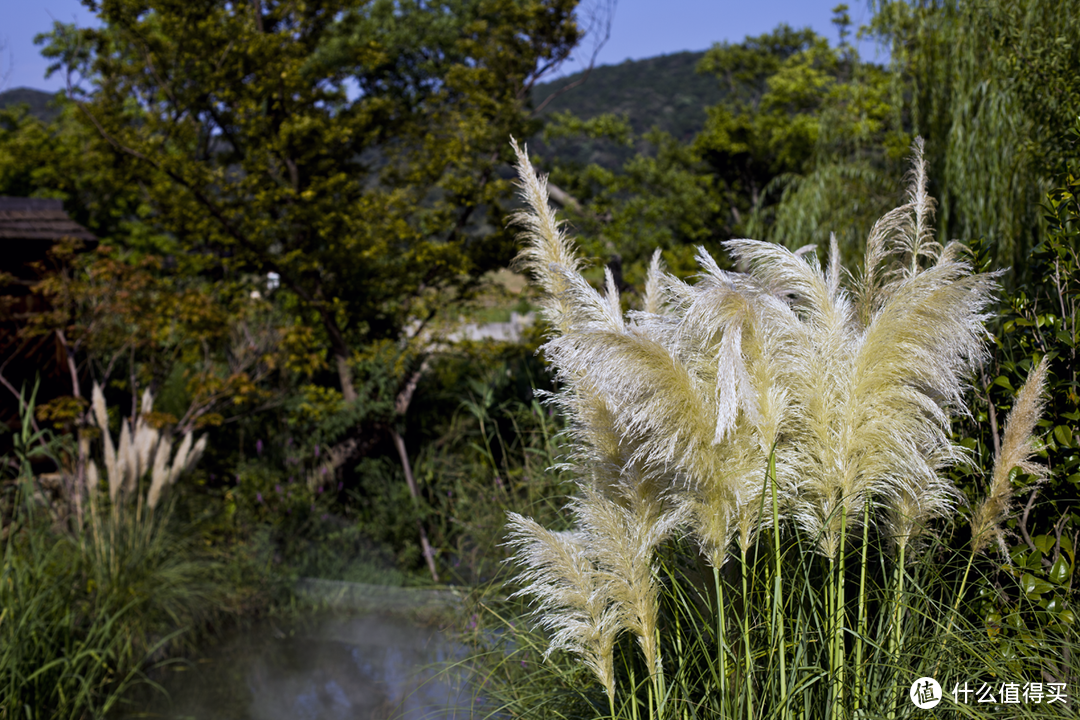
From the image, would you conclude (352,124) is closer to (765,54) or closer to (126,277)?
(126,277)

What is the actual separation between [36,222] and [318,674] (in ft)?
17.5

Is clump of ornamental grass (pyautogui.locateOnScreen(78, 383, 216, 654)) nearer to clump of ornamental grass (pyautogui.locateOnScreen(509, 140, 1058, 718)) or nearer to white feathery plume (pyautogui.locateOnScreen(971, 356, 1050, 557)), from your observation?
clump of ornamental grass (pyautogui.locateOnScreen(509, 140, 1058, 718))

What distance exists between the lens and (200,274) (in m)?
9.61

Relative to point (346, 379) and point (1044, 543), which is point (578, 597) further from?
point (346, 379)

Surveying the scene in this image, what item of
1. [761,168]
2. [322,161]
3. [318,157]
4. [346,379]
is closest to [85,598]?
[346,379]

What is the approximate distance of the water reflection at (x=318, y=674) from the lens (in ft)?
14.6

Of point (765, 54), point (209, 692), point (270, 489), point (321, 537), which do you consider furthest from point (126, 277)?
point (765, 54)

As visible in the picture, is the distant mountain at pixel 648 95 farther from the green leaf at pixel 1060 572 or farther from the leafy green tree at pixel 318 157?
the green leaf at pixel 1060 572

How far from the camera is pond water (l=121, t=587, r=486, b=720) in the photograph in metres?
4.45

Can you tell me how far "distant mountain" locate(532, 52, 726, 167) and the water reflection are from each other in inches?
1504

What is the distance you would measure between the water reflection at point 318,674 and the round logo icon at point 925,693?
2494mm

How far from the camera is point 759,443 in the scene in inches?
61.3

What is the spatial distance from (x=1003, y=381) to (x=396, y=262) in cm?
618

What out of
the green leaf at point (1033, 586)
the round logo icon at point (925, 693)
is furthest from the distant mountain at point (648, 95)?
the round logo icon at point (925, 693)
